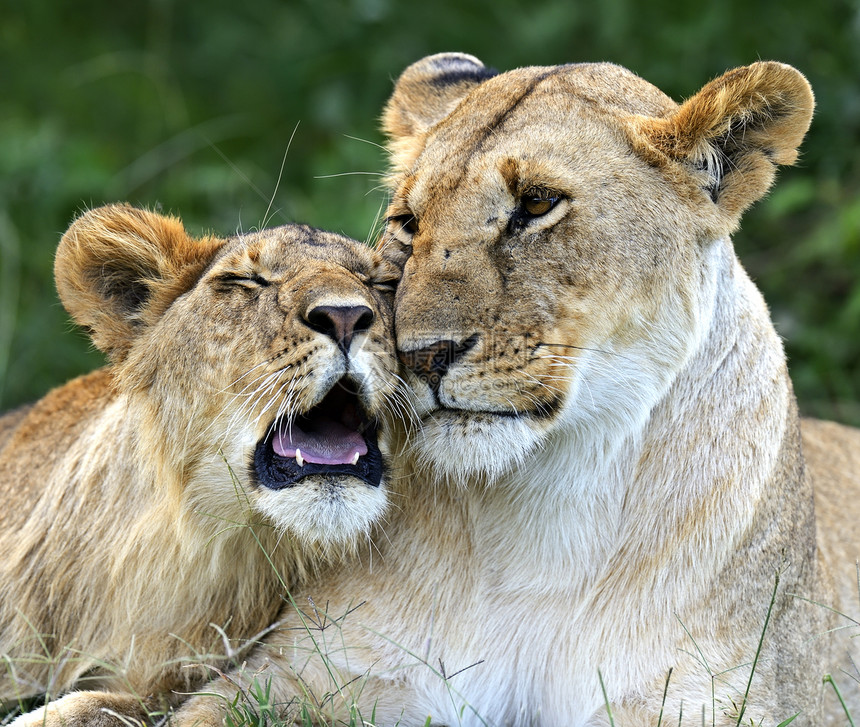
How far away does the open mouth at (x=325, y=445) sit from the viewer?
2.75 metres

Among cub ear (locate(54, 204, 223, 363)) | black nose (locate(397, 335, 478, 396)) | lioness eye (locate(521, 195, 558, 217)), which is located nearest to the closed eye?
lioness eye (locate(521, 195, 558, 217))

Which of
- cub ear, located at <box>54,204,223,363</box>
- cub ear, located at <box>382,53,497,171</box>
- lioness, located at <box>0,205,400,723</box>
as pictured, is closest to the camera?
lioness, located at <box>0,205,400,723</box>

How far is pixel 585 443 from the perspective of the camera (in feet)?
9.55

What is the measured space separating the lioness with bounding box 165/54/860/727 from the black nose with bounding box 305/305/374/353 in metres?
0.09

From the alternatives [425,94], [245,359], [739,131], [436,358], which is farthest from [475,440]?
[425,94]

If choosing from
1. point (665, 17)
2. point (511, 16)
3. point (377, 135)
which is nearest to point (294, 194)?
point (377, 135)

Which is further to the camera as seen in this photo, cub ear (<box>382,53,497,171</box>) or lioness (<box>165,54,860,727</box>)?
cub ear (<box>382,53,497,171</box>)

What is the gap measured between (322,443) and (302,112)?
5.51 metres

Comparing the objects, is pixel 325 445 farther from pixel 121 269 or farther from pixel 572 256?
pixel 121 269

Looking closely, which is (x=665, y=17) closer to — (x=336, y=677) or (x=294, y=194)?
(x=294, y=194)

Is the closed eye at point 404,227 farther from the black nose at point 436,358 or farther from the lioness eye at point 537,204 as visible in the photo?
the black nose at point 436,358

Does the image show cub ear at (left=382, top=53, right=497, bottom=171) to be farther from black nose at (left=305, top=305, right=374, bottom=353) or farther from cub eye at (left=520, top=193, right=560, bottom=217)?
black nose at (left=305, top=305, right=374, bottom=353)

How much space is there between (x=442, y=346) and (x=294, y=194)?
16.6 ft

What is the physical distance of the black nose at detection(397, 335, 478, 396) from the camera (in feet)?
8.60
